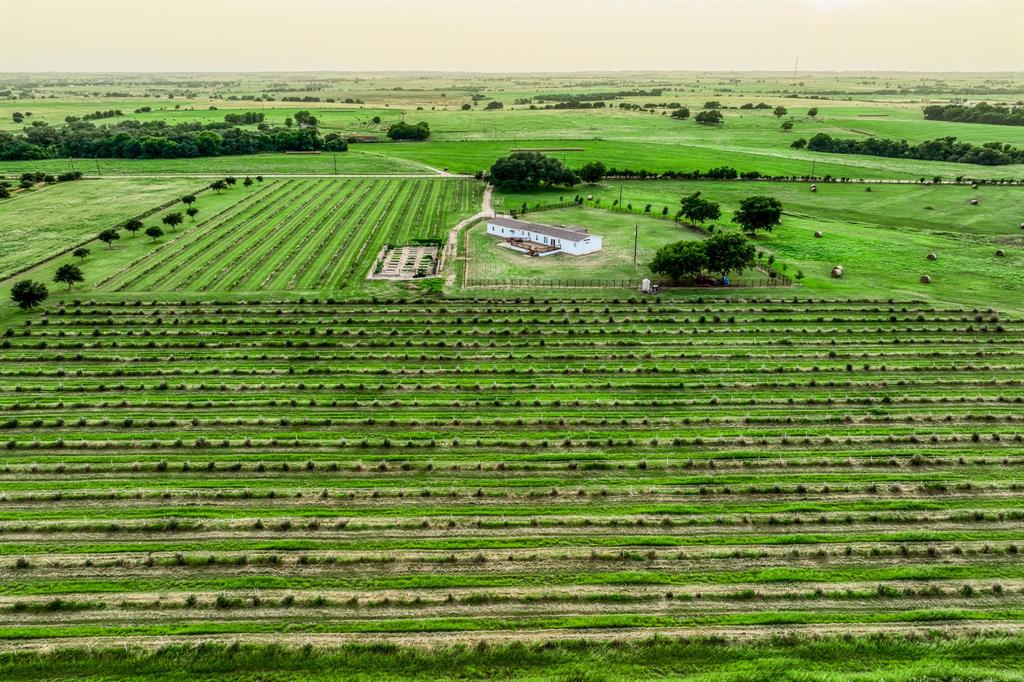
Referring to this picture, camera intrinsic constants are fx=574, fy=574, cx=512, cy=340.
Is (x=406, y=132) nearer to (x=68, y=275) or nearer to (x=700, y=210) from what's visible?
(x=700, y=210)

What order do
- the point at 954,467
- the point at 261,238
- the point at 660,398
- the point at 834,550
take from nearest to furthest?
the point at 834,550
the point at 954,467
the point at 660,398
the point at 261,238

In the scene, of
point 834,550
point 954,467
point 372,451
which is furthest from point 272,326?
point 954,467

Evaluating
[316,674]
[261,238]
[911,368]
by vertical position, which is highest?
[261,238]

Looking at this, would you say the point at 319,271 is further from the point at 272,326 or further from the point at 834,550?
the point at 834,550

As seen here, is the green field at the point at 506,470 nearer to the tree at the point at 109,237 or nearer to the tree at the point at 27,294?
the tree at the point at 27,294

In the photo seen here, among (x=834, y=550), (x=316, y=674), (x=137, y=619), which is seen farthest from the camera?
(x=834, y=550)

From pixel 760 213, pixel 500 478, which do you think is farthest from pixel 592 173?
pixel 500 478

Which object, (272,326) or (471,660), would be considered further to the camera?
(272,326)

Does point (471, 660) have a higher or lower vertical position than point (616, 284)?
lower

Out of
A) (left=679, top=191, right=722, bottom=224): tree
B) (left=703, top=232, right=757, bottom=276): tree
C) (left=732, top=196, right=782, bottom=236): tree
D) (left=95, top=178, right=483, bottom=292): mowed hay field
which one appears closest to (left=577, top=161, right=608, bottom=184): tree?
(left=95, top=178, right=483, bottom=292): mowed hay field
